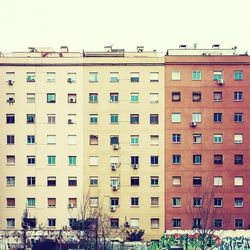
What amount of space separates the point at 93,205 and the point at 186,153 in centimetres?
1014

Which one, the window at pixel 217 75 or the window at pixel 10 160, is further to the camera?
the window at pixel 217 75

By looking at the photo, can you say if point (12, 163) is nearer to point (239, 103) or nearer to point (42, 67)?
point (42, 67)

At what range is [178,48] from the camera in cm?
5403

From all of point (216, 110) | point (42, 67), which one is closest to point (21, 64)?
point (42, 67)

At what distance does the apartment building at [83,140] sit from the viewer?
5116cm

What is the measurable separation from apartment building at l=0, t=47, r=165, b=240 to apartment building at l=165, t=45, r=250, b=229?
1.15m

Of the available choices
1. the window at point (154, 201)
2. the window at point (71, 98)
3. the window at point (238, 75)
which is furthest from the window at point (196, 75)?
the window at point (154, 201)

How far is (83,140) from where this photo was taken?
51.6 meters

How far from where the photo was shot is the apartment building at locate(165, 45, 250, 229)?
5088cm

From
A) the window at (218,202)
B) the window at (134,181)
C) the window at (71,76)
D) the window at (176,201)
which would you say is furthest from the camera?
the window at (71,76)

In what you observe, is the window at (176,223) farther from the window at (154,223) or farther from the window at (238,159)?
the window at (238,159)

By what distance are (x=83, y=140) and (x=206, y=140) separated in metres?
11.7

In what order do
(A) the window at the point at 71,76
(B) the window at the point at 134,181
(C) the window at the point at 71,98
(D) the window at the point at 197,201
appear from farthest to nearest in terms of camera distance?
(A) the window at the point at 71,76 → (C) the window at the point at 71,98 → (B) the window at the point at 134,181 → (D) the window at the point at 197,201

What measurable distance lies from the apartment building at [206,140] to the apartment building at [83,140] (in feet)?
3.76
